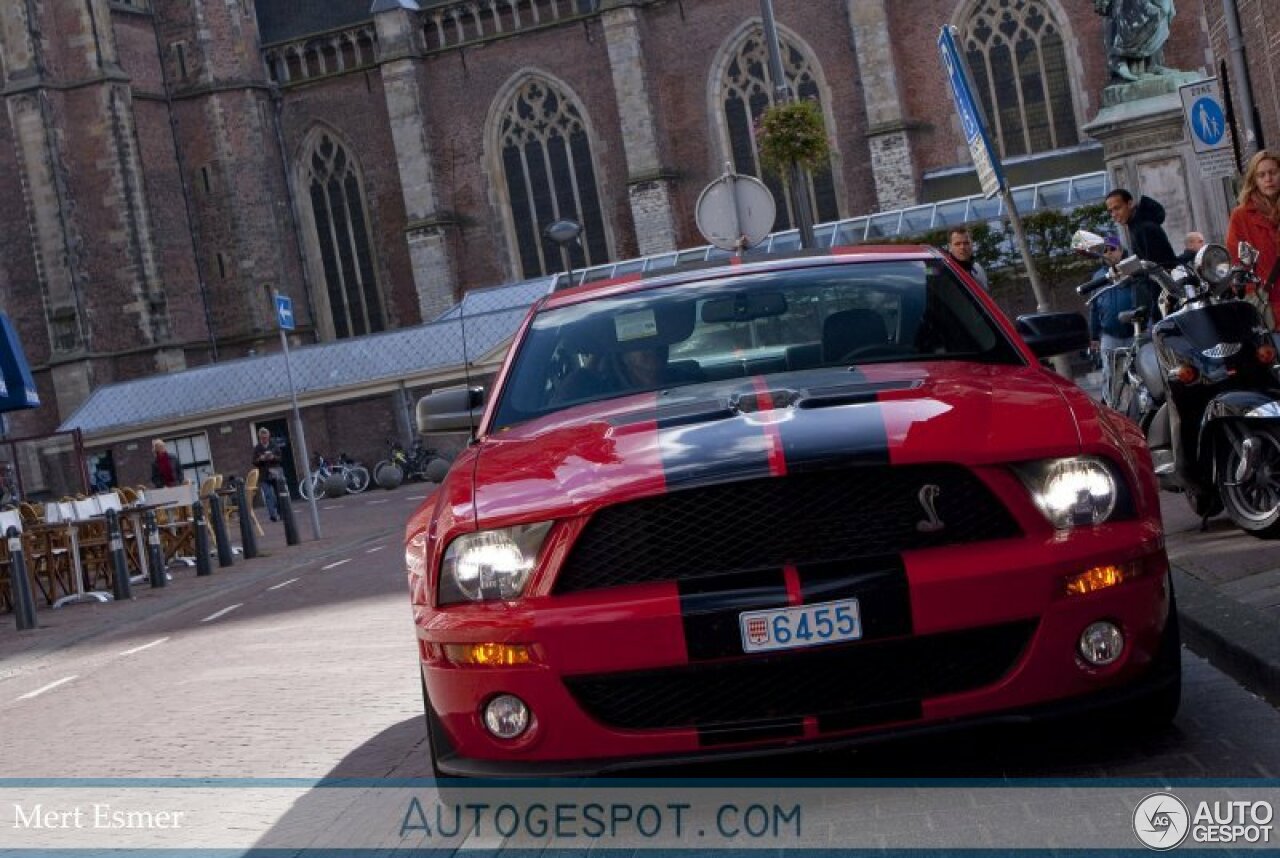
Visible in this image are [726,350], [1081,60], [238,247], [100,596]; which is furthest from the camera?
[238,247]

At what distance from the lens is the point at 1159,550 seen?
4.76 meters

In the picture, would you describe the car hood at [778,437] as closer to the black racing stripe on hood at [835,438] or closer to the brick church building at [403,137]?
the black racing stripe on hood at [835,438]

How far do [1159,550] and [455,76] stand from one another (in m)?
46.4

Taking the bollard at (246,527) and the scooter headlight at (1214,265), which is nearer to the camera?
the scooter headlight at (1214,265)

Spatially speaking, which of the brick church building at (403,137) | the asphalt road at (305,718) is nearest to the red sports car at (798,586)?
the asphalt road at (305,718)

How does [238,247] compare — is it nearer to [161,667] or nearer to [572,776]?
[161,667]

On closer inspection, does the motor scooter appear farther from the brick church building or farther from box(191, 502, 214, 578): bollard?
the brick church building

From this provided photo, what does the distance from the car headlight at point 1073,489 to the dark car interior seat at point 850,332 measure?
1.19 m

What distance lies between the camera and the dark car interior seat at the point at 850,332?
5.78 meters

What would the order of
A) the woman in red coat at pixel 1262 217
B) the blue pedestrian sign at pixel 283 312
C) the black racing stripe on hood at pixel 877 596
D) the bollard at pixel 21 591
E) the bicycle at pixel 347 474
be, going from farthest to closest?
the bicycle at pixel 347 474 → the blue pedestrian sign at pixel 283 312 → the bollard at pixel 21 591 → the woman in red coat at pixel 1262 217 → the black racing stripe on hood at pixel 877 596

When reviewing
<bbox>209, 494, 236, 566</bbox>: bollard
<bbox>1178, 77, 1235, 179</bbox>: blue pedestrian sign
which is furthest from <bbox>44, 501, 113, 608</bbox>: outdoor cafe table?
<bbox>1178, 77, 1235, 179</bbox>: blue pedestrian sign

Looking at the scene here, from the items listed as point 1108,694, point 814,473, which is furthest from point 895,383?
point 1108,694

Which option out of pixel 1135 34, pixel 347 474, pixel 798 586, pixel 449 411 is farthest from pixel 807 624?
pixel 347 474

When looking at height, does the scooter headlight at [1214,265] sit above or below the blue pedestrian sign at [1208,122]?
below
